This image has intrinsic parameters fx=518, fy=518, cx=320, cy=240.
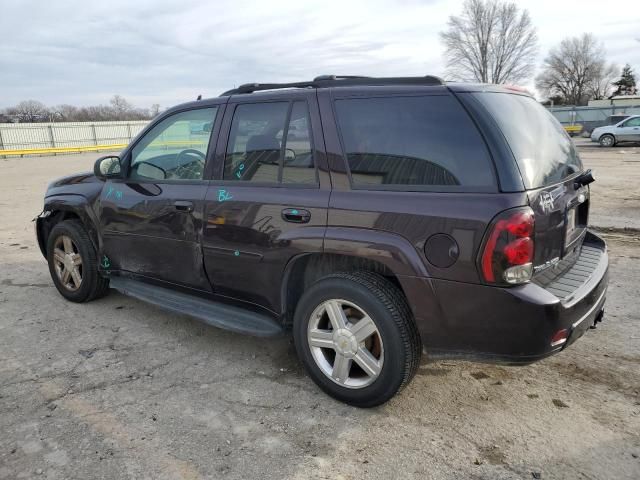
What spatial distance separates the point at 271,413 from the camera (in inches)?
120

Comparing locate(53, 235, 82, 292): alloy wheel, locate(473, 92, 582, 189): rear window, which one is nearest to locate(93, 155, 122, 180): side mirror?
locate(53, 235, 82, 292): alloy wheel

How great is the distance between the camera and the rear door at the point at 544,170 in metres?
2.63

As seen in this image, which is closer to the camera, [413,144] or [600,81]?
[413,144]

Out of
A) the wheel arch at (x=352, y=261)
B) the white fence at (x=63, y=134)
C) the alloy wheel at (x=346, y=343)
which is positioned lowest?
the alloy wheel at (x=346, y=343)

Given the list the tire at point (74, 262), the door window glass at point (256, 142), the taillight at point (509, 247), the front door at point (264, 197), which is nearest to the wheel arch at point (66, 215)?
the tire at point (74, 262)

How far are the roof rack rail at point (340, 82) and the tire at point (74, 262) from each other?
1.99 m

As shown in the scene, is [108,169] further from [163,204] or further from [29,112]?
A: [29,112]

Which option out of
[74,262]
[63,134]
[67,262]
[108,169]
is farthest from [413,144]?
[63,134]

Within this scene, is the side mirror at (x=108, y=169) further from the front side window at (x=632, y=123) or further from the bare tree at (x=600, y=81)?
the bare tree at (x=600, y=81)

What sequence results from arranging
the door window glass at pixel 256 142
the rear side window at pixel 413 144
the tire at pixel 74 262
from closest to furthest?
the rear side window at pixel 413 144, the door window glass at pixel 256 142, the tire at pixel 74 262

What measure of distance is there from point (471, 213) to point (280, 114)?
147cm

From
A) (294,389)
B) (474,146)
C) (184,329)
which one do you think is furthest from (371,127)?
(184,329)

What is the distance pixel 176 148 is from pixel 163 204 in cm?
50

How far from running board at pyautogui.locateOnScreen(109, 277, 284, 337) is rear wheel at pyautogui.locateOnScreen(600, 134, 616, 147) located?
25.8m
